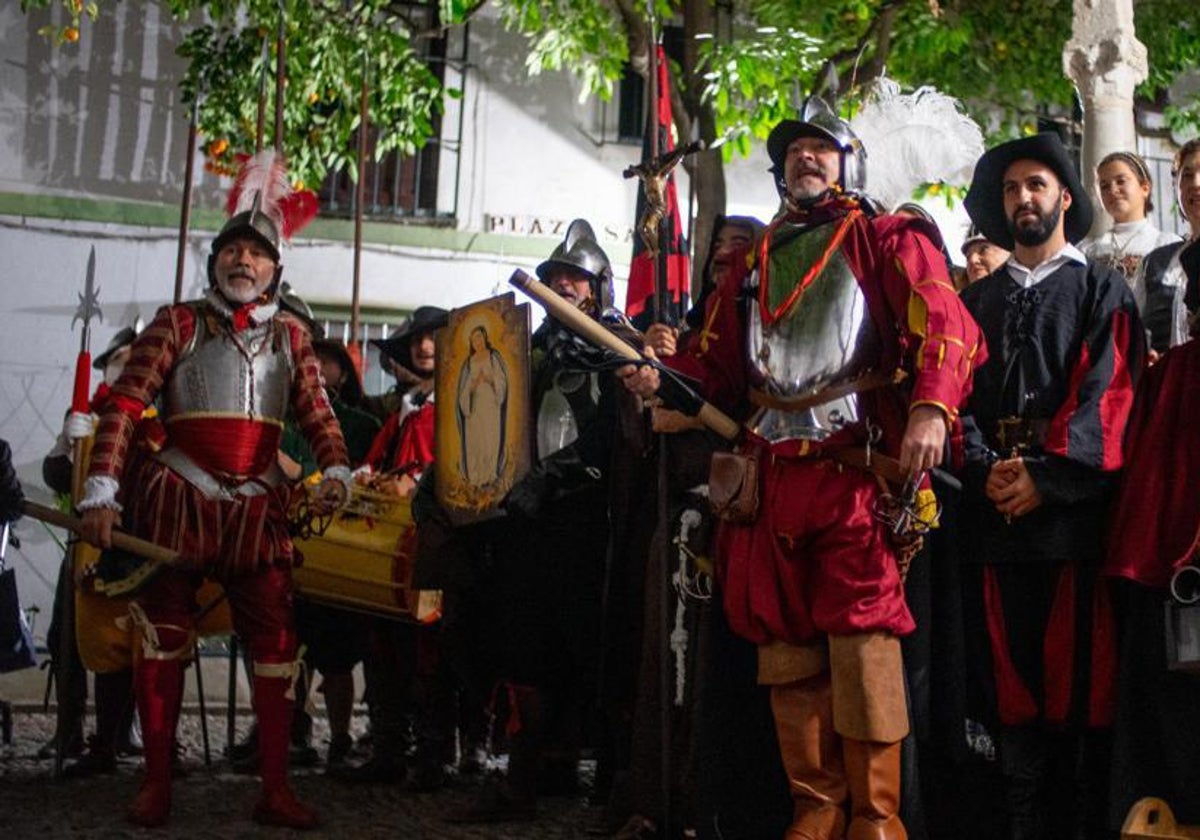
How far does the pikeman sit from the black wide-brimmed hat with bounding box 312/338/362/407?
6.61ft

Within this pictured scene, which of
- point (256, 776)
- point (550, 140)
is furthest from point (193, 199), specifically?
point (256, 776)

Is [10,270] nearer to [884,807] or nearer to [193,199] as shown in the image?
[193,199]

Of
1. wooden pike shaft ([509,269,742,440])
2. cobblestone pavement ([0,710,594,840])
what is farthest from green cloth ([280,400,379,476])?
wooden pike shaft ([509,269,742,440])

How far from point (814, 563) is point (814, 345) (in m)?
0.58

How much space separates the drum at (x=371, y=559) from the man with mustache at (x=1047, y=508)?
2.45 metres

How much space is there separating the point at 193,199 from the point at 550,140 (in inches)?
127

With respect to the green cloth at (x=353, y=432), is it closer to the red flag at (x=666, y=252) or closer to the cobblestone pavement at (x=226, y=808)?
the cobblestone pavement at (x=226, y=808)

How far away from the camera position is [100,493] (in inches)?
206

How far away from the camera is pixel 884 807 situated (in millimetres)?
3932

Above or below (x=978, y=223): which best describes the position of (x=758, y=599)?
below

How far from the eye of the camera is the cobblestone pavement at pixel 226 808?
5059mm

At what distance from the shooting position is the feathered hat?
570 centimetres

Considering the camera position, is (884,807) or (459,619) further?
(459,619)

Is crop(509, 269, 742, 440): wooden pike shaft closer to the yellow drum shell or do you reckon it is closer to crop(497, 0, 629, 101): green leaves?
the yellow drum shell
